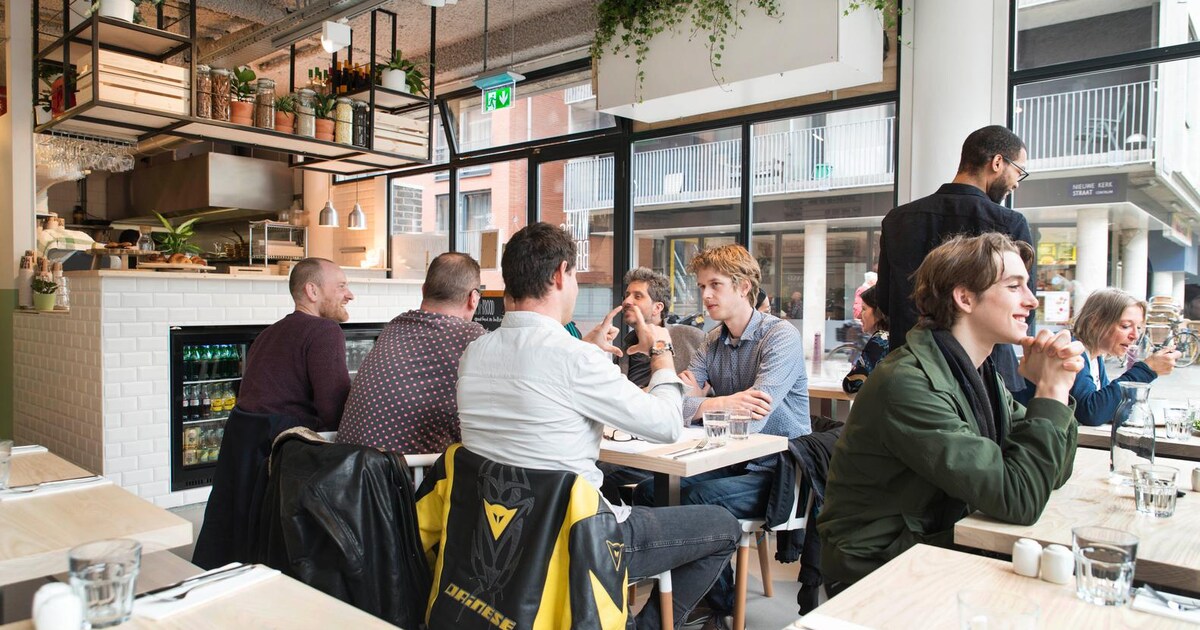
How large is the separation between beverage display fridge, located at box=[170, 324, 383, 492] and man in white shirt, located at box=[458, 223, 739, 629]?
11.6ft

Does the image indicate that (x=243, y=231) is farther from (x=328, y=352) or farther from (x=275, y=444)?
(x=275, y=444)

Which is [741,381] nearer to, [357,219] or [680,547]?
[680,547]

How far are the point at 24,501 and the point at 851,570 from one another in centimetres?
185

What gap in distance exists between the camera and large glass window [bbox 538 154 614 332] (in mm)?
6812

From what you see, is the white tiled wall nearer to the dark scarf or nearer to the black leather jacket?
the black leather jacket

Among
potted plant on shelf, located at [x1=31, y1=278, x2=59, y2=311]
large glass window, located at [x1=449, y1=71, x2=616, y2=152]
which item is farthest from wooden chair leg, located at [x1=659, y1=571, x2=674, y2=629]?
large glass window, located at [x1=449, y1=71, x2=616, y2=152]

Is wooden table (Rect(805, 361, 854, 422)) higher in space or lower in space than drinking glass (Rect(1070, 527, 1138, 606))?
lower

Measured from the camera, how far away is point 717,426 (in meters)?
2.75

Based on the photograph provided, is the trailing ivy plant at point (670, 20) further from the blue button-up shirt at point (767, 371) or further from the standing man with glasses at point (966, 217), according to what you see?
the blue button-up shirt at point (767, 371)

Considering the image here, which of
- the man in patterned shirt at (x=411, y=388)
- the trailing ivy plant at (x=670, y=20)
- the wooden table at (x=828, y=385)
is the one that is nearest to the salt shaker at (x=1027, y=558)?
the man in patterned shirt at (x=411, y=388)

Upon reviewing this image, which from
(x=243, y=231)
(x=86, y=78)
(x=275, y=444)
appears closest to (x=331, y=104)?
(x=86, y=78)

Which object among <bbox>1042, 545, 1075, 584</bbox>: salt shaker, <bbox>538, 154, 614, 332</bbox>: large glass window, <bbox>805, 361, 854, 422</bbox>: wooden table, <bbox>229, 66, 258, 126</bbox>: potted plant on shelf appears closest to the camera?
<bbox>1042, 545, 1075, 584</bbox>: salt shaker

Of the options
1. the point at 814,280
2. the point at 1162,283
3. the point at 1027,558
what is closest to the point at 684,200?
the point at 814,280

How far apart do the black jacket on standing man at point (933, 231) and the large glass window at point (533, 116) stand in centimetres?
386
